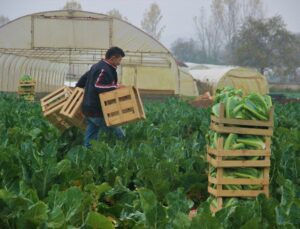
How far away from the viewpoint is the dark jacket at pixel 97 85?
7.93m

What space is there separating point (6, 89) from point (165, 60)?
8.09m

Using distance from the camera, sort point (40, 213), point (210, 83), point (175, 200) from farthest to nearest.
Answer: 1. point (210, 83)
2. point (175, 200)
3. point (40, 213)

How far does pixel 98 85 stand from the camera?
7934mm

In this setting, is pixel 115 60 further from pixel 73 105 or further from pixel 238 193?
pixel 238 193

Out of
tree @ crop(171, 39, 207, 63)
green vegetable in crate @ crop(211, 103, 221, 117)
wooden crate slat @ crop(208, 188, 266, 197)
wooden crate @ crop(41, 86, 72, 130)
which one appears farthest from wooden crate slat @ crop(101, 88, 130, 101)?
tree @ crop(171, 39, 207, 63)

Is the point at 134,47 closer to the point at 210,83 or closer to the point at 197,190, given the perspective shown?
the point at 210,83

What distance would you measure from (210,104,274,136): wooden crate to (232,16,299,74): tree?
185 feet

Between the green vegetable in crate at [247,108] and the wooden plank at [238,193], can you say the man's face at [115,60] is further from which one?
the wooden plank at [238,193]

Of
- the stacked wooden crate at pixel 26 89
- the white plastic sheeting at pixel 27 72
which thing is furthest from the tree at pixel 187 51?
the stacked wooden crate at pixel 26 89

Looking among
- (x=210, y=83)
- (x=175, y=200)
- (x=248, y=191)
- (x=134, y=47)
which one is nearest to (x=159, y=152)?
(x=248, y=191)

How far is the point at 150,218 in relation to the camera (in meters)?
3.81

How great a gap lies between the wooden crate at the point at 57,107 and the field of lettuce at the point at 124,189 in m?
0.31

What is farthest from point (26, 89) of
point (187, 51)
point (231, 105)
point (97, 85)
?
point (187, 51)

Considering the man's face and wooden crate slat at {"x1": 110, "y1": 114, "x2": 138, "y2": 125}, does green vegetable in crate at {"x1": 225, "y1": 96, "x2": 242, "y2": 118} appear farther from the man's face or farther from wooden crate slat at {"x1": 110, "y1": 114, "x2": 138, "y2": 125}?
the man's face
